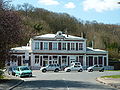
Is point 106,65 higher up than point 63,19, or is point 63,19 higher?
point 63,19

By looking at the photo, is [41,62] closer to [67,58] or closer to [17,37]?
[67,58]

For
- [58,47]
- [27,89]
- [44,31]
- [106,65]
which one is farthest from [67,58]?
[27,89]

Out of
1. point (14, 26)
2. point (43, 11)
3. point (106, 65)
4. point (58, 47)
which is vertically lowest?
Result: point (106, 65)

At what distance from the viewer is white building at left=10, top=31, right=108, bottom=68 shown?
7075 cm

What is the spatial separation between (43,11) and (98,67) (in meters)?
50.4

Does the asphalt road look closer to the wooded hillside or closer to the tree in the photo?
the tree

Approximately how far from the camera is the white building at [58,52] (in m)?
70.8

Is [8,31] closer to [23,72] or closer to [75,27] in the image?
[23,72]

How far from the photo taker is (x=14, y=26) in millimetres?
26516

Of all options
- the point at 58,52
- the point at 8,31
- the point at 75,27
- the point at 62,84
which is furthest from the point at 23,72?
the point at 75,27

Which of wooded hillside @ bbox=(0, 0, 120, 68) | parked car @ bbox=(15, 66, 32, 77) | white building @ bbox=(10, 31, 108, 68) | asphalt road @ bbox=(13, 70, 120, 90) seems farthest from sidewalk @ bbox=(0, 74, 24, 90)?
wooded hillside @ bbox=(0, 0, 120, 68)

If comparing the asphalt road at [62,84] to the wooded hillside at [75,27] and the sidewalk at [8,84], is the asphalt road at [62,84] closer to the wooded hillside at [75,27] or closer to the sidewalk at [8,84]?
the sidewalk at [8,84]

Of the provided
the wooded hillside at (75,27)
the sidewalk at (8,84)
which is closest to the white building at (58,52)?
the wooded hillside at (75,27)

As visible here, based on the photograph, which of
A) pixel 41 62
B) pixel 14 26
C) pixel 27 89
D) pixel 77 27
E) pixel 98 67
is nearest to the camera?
pixel 27 89
